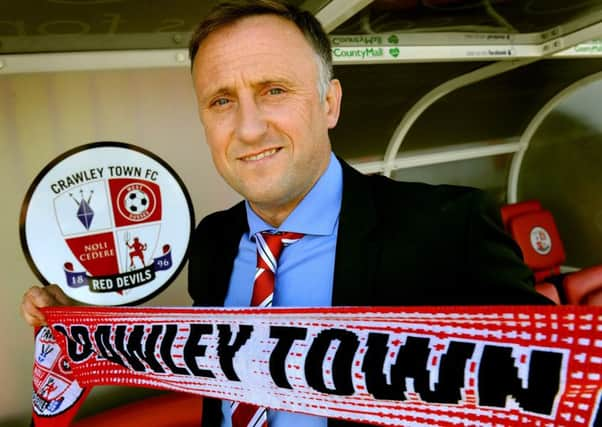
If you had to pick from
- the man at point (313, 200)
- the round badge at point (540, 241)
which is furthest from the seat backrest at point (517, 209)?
the man at point (313, 200)

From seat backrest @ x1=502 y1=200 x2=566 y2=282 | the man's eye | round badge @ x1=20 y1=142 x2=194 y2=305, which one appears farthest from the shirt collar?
seat backrest @ x1=502 y1=200 x2=566 y2=282

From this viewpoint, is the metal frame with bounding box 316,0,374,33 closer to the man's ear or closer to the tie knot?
the man's ear

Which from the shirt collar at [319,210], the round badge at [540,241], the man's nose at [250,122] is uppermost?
the man's nose at [250,122]

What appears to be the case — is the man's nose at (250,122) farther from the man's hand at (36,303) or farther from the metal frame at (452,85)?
the metal frame at (452,85)

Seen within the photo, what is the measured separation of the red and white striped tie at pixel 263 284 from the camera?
1.33 metres

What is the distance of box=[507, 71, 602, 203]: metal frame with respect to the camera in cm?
573

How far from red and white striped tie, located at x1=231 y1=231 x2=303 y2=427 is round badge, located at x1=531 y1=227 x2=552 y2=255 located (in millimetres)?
4620

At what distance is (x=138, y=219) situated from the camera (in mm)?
2732

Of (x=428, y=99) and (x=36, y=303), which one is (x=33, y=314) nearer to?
(x=36, y=303)

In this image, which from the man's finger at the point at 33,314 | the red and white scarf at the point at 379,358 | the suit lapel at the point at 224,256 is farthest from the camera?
the man's finger at the point at 33,314

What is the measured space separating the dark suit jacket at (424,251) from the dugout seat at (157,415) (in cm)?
131

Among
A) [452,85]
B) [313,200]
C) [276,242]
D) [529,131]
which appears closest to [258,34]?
[313,200]

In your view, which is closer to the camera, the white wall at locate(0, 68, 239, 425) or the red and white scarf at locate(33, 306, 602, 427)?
the red and white scarf at locate(33, 306, 602, 427)

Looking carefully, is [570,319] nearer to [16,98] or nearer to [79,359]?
[79,359]
